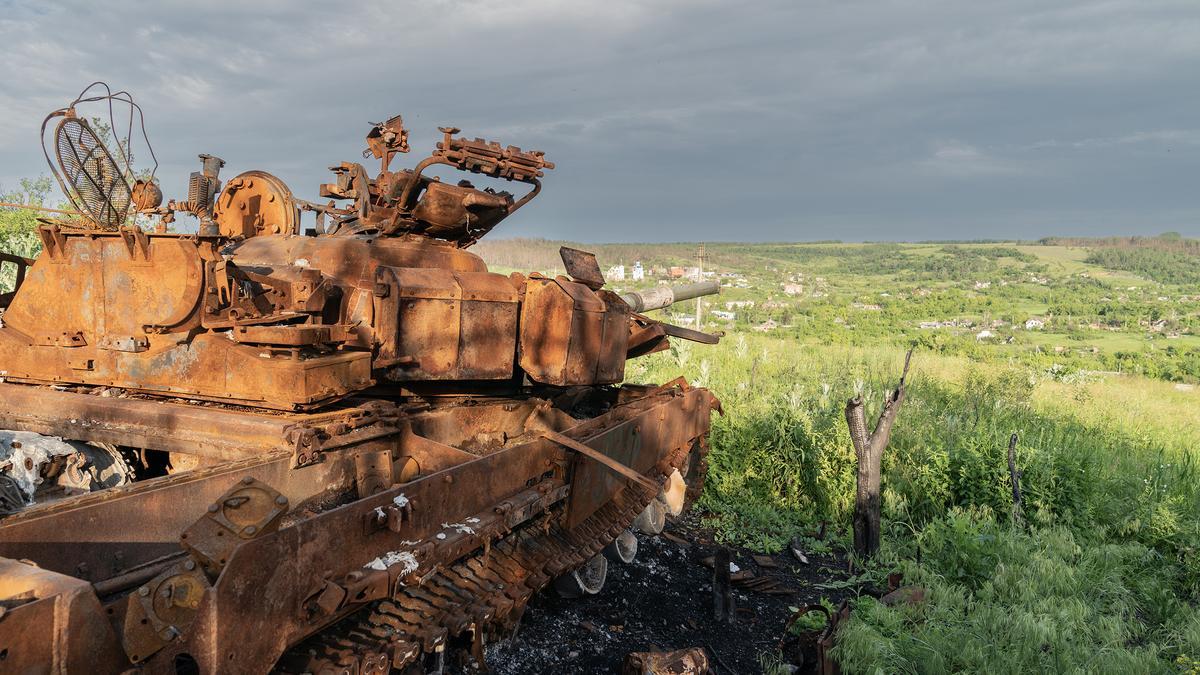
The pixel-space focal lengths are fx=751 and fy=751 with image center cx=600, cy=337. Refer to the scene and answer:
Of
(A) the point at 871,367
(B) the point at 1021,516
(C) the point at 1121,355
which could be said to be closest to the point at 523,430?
(B) the point at 1021,516

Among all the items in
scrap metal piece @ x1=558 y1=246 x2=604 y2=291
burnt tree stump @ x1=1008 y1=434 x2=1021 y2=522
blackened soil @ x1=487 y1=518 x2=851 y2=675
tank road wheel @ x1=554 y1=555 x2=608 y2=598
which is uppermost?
scrap metal piece @ x1=558 y1=246 x2=604 y2=291

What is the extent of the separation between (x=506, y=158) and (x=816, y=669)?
4217 mm

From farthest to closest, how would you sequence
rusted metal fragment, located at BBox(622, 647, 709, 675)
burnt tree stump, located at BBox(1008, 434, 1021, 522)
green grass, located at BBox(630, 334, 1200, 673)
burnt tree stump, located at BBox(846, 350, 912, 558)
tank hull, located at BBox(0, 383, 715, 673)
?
burnt tree stump, located at BBox(1008, 434, 1021, 522)
burnt tree stump, located at BBox(846, 350, 912, 558)
green grass, located at BBox(630, 334, 1200, 673)
rusted metal fragment, located at BBox(622, 647, 709, 675)
tank hull, located at BBox(0, 383, 715, 673)

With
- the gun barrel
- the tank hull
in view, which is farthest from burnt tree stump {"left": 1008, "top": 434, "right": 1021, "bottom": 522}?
the tank hull

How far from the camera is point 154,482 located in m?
3.35

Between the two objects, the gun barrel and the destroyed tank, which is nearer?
the destroyed tank

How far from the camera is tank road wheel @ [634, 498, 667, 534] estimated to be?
24.9 feet

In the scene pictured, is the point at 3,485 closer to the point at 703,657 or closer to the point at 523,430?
the point at 523,430

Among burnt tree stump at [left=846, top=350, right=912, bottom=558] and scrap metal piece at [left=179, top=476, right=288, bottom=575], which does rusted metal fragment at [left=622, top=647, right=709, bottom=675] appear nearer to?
scrap metal piece at [left=179, top=476, right=288, bottom=575]

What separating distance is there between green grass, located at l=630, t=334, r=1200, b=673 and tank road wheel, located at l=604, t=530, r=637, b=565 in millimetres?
1644

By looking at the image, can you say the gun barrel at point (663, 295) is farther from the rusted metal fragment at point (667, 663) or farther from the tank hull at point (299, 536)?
the rusted metal fragment at point (667, 663)

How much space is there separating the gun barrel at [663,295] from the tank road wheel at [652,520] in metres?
2.08

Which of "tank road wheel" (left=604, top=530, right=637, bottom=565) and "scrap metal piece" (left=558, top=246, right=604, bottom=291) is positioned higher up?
"scrap metal piece" (left=558, top=246, right=604, bottom=291)

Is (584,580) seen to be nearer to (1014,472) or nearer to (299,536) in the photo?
(299,536)
